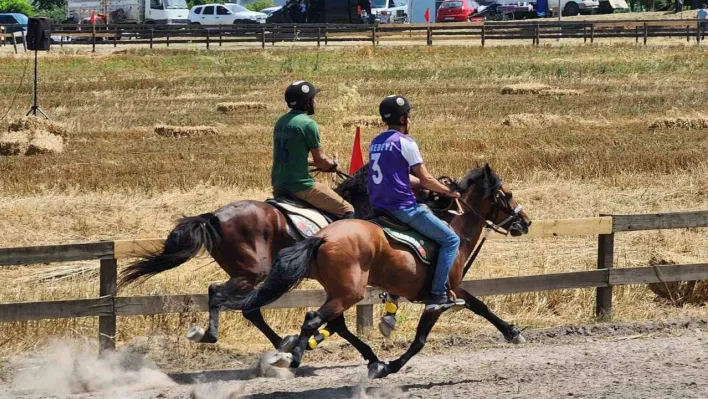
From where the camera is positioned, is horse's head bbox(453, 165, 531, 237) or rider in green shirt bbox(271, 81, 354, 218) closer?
horse's head bbox(453, 165, 531, 237)

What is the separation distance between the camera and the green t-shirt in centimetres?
1042

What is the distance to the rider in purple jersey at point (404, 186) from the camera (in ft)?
30.1

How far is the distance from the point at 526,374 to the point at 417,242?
1.45 meters

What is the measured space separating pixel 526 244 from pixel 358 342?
554 cm

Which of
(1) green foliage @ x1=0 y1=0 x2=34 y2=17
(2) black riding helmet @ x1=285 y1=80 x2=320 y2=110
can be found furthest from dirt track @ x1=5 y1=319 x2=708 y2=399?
(1) green foliage @ x1=0 y1=0 x2=34 y2=17

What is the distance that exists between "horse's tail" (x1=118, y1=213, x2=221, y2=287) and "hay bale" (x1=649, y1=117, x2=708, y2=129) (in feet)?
54.6

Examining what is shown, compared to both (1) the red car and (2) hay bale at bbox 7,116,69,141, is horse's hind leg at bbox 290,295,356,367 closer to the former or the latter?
(2) hay bale at bbox 7,116,69,141

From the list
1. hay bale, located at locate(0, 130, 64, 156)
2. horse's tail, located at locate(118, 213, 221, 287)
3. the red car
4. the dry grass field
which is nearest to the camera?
horse's tail, located at locate(118, 213, 221, 287)

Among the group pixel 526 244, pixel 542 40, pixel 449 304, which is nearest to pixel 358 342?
pixel 449 304

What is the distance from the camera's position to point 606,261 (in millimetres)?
11703

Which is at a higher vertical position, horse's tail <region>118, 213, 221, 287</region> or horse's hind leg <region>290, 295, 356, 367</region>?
horse's tail <region>118, 213, 221, 287</region>

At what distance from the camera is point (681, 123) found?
24766 millimetres

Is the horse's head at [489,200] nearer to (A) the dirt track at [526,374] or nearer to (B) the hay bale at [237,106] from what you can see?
(A) the dirt track at [526,374]

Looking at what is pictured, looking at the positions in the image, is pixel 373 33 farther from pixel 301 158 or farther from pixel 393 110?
pixel 393 110
